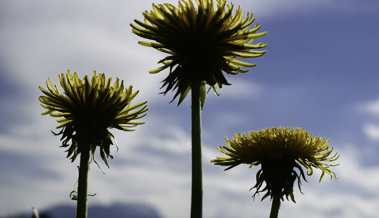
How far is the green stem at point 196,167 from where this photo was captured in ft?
8.11

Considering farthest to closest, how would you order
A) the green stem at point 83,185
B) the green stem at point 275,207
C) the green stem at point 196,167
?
1. the green stem at point 275,207
2. the green stem at point 83,185
3. the green stem at point 196,167

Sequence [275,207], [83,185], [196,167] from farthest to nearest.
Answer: [275,207] < [83,185] < [196,167]

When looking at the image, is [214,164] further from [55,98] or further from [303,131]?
[55,98]

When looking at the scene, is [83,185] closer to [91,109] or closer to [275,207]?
[91,109]

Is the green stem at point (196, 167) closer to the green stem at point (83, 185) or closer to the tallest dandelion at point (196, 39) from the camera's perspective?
the tallest dandelion at point (196, 39)

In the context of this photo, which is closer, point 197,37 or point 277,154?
point 197,37

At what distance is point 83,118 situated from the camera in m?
3.14

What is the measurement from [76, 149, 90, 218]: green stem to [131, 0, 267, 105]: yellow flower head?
2.64 ft

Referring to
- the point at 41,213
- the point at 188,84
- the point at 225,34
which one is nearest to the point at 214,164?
the point at 188,84

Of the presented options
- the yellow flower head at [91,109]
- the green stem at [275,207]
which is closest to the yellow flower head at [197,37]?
the yellow flower head at [91,109]

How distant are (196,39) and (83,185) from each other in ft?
4.10

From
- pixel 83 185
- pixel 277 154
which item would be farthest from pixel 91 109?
pixel 277 154

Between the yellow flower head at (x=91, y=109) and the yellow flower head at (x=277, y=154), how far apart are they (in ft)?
2.91

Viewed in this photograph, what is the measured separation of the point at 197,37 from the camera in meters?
2.73
